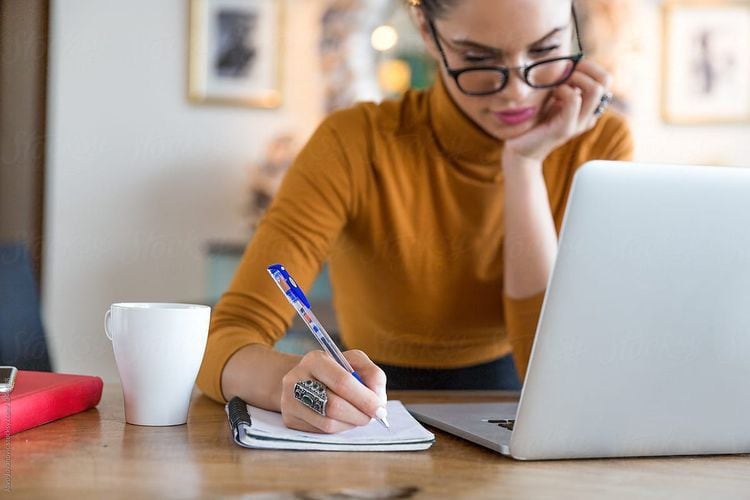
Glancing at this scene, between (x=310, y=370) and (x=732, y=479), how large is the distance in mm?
349

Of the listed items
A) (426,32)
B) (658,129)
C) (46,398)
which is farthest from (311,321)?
(658,129)

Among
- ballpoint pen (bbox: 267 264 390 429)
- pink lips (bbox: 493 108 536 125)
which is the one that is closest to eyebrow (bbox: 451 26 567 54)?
pink lips (bbox: 493 108 536 125)

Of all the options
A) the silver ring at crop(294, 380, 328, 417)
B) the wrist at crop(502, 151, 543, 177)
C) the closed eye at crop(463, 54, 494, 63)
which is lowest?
the silver ring at crop(294, 380, 328, 417)

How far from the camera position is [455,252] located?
1.33 meters

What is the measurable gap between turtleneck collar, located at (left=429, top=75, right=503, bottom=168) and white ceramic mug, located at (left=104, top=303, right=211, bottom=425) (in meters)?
0.65

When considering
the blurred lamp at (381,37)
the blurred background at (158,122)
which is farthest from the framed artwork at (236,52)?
the blurred lamp at (381,37)

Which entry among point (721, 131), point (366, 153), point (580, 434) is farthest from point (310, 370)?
point (721, 131)

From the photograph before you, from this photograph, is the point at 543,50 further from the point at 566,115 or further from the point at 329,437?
the point at 329,437

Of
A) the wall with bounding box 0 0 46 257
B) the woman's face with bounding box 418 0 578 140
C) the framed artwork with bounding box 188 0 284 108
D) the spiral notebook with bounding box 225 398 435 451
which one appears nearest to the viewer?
the spiral notebook with bounding box 225 398 435 451

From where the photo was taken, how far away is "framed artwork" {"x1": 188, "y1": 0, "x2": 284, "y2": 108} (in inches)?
120

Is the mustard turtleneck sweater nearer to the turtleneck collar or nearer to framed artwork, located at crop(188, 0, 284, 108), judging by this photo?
the turtleneck collar

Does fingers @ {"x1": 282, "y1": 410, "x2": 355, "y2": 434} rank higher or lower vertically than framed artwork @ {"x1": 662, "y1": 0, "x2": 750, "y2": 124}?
lower

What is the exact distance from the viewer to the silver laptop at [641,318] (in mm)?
615

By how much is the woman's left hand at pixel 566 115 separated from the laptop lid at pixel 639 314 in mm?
608
